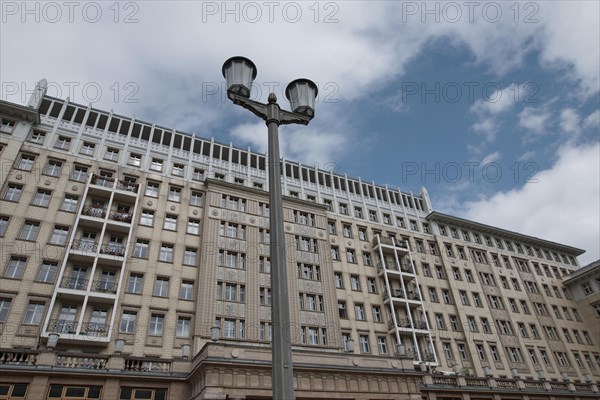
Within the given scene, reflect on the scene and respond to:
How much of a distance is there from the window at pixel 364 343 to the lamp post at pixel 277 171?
1216 inches

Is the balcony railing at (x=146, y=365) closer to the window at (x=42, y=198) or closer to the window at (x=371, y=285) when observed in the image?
the window at (x=42, y=198)

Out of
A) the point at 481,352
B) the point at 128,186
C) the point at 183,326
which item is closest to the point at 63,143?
the point at 128,186

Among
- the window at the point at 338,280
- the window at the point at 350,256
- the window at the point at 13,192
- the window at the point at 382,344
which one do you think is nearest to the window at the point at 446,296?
the window at the point at 382,344

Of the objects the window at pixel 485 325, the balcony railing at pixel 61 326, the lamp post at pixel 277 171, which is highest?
the window at pixel 485 325

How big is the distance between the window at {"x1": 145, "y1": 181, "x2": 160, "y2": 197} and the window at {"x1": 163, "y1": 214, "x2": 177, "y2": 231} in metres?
2.49

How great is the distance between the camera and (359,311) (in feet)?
127

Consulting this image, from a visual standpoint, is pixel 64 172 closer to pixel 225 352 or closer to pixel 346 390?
pixel 225 352

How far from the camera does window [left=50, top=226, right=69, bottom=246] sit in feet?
102

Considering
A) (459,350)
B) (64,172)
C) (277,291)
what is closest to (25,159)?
(64,172)

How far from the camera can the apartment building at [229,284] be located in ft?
77.8

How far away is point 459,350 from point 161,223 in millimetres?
30916

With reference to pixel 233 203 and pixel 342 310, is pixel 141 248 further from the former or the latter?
pixel 342 310

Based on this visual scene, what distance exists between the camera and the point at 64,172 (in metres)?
34.5

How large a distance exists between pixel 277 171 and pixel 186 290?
27.5 meters
